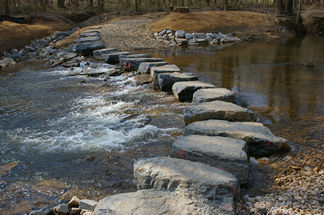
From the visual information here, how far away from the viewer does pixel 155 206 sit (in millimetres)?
2117

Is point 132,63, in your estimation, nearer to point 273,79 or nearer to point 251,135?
point 273,79

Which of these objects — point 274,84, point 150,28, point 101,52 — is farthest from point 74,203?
point 150,28

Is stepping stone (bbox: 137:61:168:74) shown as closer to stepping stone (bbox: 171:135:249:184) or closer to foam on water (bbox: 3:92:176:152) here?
foam on water (bbox: 3:92:176:152)

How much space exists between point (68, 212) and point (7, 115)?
340 centimetres

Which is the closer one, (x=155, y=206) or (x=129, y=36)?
(x=155, y=206)

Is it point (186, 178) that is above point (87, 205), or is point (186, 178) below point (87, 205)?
above

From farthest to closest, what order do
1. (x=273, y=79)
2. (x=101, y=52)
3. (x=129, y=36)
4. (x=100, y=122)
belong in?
(x=129, y=36) → (x=101, y=52) → (x=273, y=79) → (x=100, y=122)

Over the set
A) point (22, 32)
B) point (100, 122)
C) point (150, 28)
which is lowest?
point (100, 122)

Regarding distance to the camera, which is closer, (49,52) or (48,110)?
(48,110)

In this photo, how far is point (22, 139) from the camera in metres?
4.04

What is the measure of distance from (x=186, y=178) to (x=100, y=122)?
2.49 meters

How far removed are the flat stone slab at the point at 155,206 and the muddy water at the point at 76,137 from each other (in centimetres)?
59

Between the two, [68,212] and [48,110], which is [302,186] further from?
[48,110]

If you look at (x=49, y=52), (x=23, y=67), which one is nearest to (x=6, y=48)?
(x=49, y=52)
